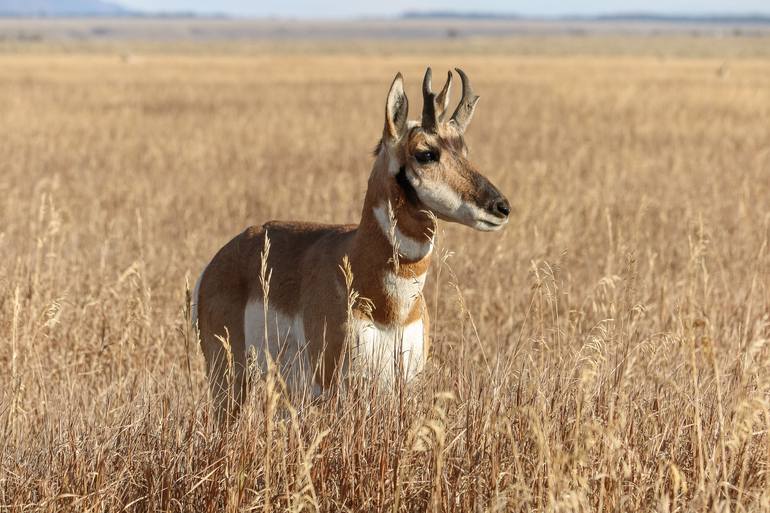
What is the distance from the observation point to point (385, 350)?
161 inches

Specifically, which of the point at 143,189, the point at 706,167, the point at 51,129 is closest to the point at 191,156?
the point at 143,189

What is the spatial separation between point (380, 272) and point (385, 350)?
350 mm

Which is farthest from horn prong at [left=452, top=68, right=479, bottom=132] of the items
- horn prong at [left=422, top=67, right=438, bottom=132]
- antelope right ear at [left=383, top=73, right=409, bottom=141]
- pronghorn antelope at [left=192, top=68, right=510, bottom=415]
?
antelope right ear at [left=383, top=73, right=409, bottom=141]

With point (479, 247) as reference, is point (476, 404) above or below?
above

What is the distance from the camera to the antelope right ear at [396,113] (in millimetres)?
4219

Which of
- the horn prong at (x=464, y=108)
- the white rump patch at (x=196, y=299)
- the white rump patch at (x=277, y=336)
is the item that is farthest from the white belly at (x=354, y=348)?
the horn prong at (x=464, y=108)

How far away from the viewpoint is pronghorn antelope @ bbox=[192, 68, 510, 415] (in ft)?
13.4

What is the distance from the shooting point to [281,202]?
12000 mm

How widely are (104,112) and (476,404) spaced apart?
22221 millimetres

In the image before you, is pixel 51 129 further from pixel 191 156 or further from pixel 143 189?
pixel 143 189

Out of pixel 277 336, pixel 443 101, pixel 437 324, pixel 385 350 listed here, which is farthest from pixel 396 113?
pixel 437 324

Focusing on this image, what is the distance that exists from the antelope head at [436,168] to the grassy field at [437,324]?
261 mm

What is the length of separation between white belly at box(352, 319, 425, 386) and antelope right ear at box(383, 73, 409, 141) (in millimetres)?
829

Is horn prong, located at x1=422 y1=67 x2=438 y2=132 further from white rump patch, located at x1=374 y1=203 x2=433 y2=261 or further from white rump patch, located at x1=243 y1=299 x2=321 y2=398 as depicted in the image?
white rump patch, located at x1=243 y1=299 x2=321 y2=398
